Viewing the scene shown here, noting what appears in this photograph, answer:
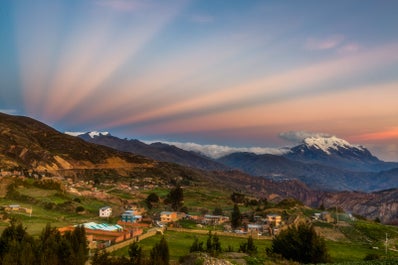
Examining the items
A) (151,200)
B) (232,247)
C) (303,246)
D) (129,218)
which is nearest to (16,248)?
(303,246)

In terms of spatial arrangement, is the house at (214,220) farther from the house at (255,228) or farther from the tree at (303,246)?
the tree at (303,246)

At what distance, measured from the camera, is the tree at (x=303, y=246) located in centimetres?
4409

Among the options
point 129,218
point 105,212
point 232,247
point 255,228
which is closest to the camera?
point 232,247

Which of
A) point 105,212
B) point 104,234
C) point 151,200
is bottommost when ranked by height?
point 104,234

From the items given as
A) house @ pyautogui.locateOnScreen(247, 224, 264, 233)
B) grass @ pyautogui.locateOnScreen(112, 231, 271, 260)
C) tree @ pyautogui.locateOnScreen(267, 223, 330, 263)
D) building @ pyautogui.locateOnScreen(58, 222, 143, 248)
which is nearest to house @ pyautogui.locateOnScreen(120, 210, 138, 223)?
grass @ pyautogui.locateOnScreen(112, 231, 271, 260)

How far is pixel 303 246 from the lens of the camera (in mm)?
44750

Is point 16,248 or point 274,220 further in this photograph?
point 274,220

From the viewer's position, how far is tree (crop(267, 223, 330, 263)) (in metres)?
44.1

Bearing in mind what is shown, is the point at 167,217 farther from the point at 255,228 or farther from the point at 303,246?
the point at 303,246

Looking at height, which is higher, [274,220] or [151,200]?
[151,200]

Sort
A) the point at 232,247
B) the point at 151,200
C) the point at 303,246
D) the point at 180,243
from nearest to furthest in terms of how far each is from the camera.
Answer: the point at 303,246 < the point at 232,247 < the point at 180,243 < the point at 151,200

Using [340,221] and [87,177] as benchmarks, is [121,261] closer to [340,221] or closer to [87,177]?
[340,221]

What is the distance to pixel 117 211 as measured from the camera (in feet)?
319

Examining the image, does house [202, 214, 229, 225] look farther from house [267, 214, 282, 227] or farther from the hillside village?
house [267, 214, 282, 227]
